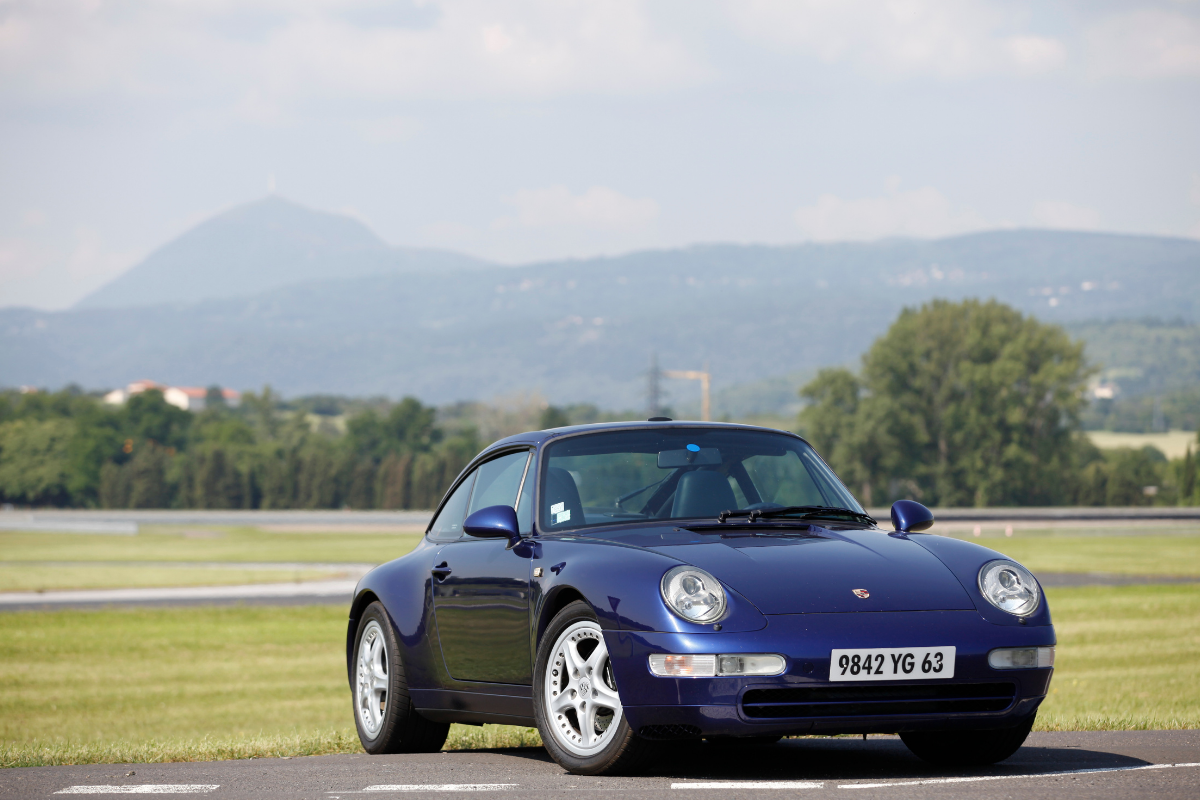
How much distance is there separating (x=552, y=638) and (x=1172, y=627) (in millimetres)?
17635

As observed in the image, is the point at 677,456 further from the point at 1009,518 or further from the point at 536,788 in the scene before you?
the point at 1009,518

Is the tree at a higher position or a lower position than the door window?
lower

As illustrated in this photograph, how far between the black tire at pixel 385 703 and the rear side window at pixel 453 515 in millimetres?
517

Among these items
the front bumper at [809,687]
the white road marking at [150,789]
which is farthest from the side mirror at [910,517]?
the white road marking at [150,789]

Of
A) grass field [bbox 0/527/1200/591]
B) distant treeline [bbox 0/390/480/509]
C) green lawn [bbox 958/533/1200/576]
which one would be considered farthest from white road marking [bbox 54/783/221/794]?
distant treeline [bbox 0/390/480/509]

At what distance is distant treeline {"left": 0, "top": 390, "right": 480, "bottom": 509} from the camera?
142 metres

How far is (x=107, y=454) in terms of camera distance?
149 m

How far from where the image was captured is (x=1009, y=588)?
19.9ft

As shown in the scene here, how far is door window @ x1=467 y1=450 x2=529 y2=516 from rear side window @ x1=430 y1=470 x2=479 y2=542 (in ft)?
0.28

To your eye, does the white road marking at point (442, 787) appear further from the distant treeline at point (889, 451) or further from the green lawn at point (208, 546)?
the distant treeline at point (889, 451)

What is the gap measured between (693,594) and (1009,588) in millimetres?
1391

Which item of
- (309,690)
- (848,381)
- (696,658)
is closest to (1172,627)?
(309,690)

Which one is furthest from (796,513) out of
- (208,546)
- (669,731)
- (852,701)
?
(208,546)

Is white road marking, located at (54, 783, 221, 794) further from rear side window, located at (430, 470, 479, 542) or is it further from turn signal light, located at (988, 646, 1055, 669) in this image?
turn signal light, located at (988, 646, 1055, 669)
